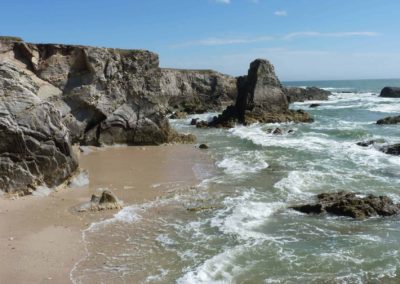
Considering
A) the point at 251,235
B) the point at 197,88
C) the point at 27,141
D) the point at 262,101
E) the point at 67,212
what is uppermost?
the point at 27,141

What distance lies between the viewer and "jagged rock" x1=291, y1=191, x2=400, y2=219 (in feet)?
43.3

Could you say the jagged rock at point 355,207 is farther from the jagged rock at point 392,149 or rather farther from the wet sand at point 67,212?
the jagged rock at point 392,149

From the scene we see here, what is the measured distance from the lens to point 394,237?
1148 cm

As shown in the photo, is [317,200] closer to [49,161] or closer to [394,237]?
[394,237]

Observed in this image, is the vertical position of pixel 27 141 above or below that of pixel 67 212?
above

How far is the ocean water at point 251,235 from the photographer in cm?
941

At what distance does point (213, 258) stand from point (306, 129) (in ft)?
90.3

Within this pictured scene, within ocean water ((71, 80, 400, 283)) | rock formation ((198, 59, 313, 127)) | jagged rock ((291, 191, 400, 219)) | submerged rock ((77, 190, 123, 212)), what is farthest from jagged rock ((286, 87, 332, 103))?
submerged rock ((77, 190, 123, 212))

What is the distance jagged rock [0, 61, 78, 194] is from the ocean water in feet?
10.2

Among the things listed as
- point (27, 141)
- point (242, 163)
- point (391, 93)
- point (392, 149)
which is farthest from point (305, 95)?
point (27, 141)

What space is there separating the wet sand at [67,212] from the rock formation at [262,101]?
19272mm

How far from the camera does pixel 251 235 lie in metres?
11.6

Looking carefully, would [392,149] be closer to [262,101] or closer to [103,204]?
[103,204]

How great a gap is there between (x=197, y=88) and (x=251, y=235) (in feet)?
180
